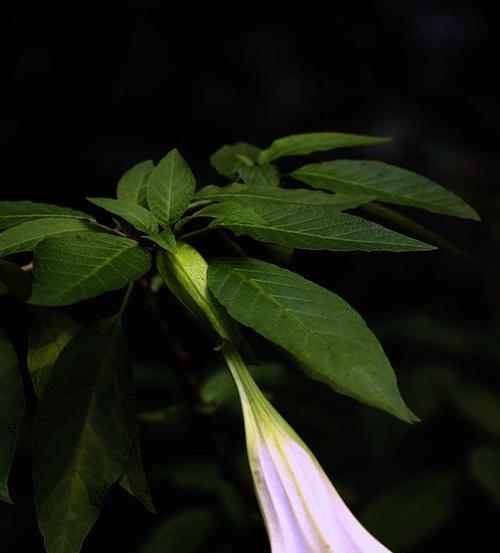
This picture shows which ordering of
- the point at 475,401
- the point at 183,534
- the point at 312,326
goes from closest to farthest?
the point at 312,326 → the point at 183,534 → the point at 475,401

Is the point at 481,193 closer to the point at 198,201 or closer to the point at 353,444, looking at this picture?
the point at 353,444

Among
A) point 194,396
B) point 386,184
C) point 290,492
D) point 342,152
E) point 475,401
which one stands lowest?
point 475,401

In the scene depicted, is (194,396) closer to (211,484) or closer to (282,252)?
(282,252)

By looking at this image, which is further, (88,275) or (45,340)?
(45,340)

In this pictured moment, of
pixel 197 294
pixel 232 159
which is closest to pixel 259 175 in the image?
pixel 232 159

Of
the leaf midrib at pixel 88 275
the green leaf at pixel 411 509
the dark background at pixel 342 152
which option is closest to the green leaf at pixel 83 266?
the leaf midrib at pixel 88 275

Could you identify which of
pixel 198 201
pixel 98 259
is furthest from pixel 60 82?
pixel 98 259

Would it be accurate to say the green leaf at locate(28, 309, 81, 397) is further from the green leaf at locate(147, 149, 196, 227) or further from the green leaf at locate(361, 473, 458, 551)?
the green leaf at locate(361, 473, 458, 551)
